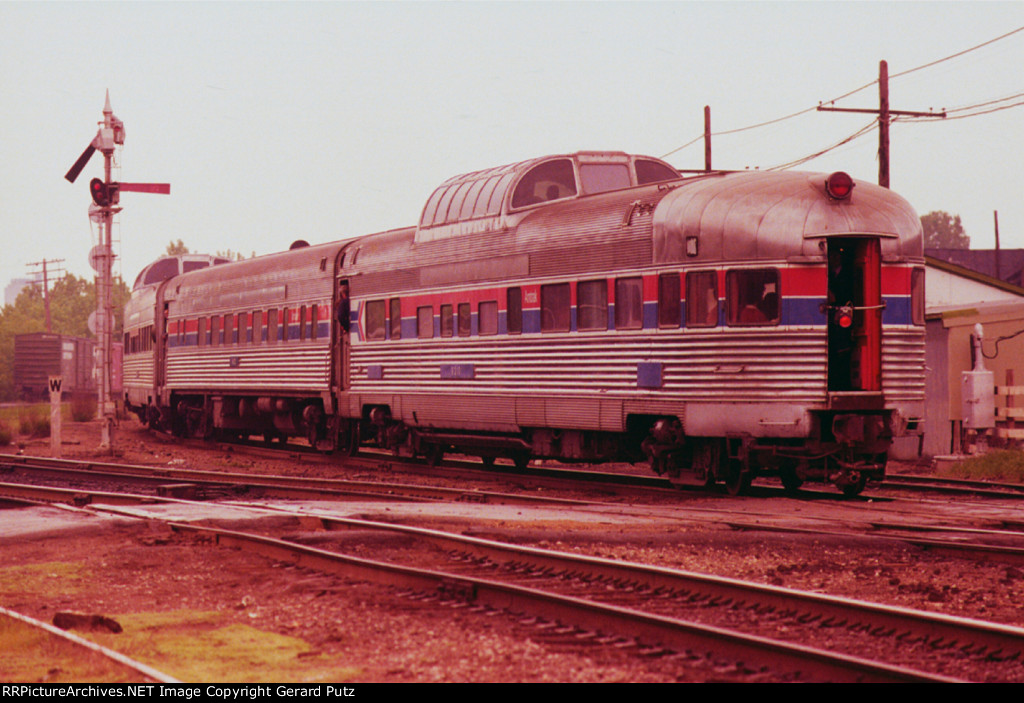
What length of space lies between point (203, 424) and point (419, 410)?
1104 centimetres

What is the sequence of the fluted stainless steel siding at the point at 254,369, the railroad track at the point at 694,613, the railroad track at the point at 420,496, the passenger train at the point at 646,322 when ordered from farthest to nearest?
the fluted stainless steel siding at the point at 254,369 < the passenger train at the point at 646,322 < the railroad track at the point at 420,496 < the railroad track at the point at 694,613

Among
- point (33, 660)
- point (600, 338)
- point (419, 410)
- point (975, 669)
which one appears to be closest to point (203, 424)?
point (419, 410)

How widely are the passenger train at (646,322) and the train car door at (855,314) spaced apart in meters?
0.02

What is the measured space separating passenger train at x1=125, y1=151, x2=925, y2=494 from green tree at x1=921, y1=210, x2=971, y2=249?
12665 cm

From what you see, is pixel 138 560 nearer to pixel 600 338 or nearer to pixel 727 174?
pixel 600 338

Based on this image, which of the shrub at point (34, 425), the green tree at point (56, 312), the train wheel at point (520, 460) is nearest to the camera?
the train wheel at point (520, 460)

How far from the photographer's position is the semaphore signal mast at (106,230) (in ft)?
80.9

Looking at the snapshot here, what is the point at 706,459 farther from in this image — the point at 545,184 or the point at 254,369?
the point at 254,369

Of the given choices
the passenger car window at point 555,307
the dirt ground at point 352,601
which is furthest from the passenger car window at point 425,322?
the dirt ground at point 352,601

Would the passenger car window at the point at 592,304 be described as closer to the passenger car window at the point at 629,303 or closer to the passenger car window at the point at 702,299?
the passenger car window at the point at 629,303

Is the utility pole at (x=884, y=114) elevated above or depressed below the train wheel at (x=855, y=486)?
above

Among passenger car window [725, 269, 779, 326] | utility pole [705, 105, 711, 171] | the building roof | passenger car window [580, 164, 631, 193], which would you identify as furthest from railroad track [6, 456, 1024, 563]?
the building roof

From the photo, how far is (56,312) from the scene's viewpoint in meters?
143

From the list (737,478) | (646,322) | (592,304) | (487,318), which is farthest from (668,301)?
(487,318)
